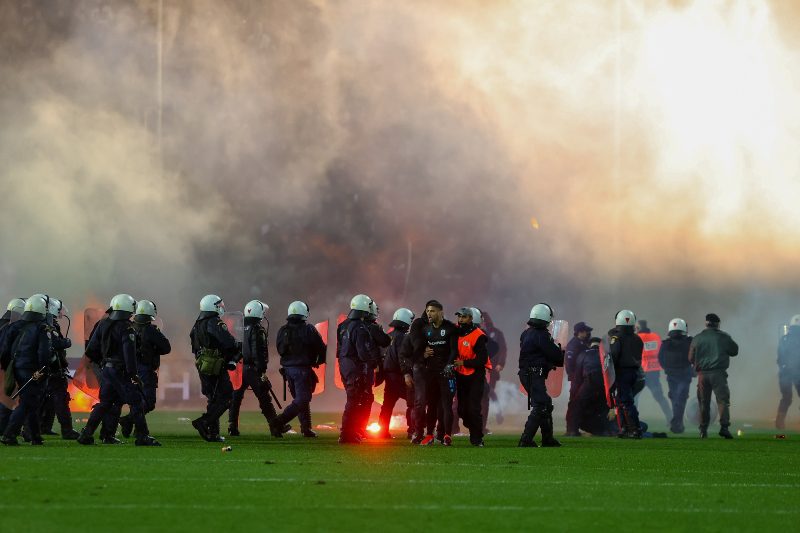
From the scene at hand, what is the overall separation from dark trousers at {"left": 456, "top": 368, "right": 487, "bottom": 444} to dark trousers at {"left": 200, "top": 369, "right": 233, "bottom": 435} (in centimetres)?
327

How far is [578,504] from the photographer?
10.7 metres

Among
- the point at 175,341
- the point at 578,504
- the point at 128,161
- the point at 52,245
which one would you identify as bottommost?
the point at 578,504

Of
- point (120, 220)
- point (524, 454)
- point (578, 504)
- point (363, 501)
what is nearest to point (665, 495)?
Answer: point (578, 504)

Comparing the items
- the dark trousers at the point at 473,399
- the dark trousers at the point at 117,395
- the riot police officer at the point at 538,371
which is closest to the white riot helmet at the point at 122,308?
→ the dark trousers at the point at 117,395

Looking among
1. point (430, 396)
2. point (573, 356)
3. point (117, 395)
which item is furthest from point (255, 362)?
point (573, 356)

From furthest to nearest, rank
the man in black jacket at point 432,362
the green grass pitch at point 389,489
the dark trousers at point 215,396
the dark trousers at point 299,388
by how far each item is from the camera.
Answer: the dark trousers at point 299,388
the dark trousers at point 215,396
the man in black jacket at point 432,362
the green grass pitch at point 389,489

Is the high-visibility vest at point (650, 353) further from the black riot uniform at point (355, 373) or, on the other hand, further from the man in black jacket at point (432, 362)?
the black riot uniform at point (355, 373)

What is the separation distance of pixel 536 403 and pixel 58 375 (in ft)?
21.5

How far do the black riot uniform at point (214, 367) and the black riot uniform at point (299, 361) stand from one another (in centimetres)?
154

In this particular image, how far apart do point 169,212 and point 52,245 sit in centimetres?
406

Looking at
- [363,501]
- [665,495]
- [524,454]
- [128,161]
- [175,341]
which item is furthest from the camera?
[128,161]

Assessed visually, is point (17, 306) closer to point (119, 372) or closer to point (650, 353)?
point (119, 372)

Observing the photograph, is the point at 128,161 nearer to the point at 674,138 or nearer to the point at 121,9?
the point at 121,9

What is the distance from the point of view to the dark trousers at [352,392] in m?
19.1
